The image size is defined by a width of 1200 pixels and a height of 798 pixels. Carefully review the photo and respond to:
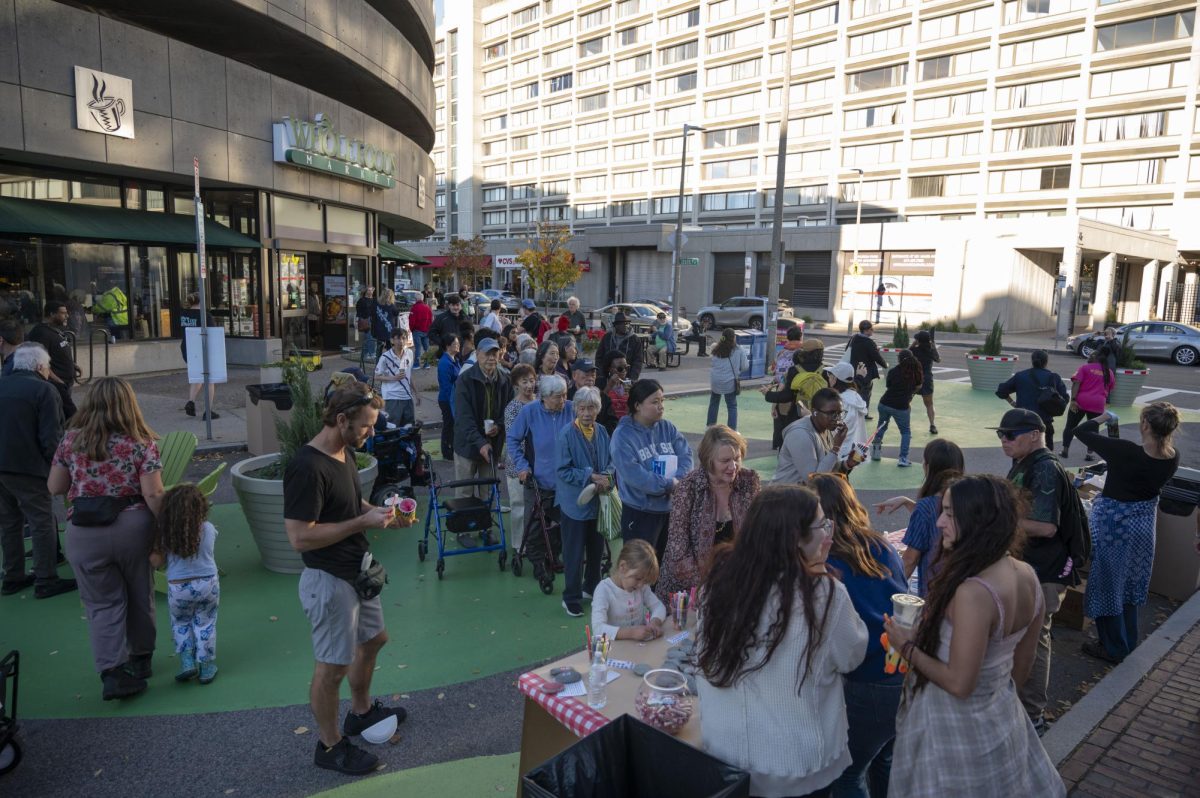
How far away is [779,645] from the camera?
2.58 metres

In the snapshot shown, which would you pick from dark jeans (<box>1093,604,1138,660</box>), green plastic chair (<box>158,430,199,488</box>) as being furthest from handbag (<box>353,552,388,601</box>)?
dark jeans (<box>1093,604,1138,660</box>)

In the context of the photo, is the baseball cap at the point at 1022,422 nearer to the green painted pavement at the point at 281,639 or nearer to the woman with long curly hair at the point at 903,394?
the green painted pavement at the point at 281,639

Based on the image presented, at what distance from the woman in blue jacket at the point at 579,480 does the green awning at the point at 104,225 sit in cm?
1357

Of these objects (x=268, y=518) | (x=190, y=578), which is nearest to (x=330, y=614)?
(x=190, y=578)

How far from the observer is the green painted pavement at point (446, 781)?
3887 millimetres

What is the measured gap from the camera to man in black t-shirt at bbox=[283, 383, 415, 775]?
3.71 metres

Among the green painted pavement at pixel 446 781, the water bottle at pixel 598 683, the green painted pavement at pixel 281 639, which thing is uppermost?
the water bottle at pixel 598 683

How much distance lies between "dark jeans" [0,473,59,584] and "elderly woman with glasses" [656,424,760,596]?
15.9ft

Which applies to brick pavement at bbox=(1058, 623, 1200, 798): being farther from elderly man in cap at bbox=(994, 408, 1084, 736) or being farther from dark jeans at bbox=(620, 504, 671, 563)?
dark jeans at bbox=(620, 504, 671, 563)

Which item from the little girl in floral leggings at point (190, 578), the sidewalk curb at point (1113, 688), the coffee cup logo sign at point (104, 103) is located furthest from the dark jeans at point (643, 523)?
the coffee cup logo sign at point (104, 103)

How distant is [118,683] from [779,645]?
419 cm

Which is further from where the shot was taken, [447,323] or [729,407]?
[447,323]

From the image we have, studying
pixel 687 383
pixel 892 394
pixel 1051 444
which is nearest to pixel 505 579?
pixel 892 394

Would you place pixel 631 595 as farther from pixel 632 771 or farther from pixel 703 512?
pixel 632 771
